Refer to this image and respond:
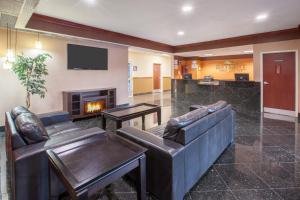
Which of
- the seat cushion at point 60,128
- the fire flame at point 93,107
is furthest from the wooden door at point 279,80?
the seat cushion at point 60,128

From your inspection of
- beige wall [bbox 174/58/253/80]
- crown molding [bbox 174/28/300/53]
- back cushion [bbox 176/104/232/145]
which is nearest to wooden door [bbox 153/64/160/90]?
beige wall [bbox 174/58/253/80]

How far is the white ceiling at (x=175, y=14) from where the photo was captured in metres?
3.41

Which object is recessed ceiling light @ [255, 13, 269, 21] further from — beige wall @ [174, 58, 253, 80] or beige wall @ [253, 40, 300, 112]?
beige wall @ [174, 58, 253, 80]

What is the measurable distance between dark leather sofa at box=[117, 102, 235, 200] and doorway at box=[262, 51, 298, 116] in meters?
4.83

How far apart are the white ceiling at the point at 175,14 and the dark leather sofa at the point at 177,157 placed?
2.60 m

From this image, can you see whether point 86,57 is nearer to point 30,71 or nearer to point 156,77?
point 30,71

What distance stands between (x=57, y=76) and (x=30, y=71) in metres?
0.85

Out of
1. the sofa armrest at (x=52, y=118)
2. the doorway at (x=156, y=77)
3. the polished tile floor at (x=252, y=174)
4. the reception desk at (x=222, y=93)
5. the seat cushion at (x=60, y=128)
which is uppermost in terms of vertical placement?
the doorway at (x=156, y=77)

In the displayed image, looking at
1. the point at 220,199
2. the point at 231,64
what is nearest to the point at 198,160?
the point at 220,199

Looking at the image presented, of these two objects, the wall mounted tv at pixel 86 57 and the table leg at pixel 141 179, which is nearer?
the table leg at pixel 141 179

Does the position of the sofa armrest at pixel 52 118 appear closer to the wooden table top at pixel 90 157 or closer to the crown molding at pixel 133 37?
the wooden table top at pixel 90 157

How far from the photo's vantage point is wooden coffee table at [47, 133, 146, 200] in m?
1.10

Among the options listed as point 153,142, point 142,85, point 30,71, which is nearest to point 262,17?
point 153,142

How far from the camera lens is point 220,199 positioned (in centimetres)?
184
